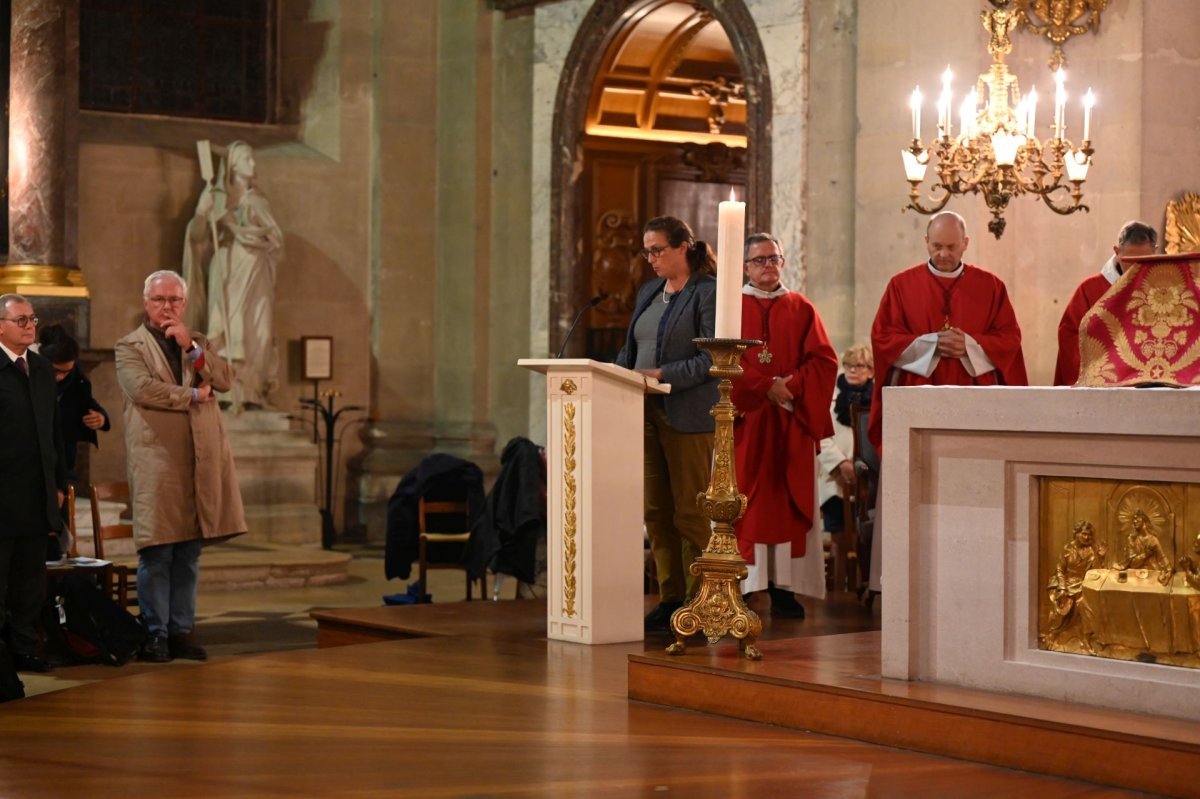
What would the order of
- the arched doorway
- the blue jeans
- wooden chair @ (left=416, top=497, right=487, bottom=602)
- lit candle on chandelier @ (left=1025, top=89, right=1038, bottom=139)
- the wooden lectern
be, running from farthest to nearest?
the arched doorway, wooden chair @ (left=416, top=497, right=487, bottom=602), lit candle on chandelier @ (left=1025, top=89, right=1038, bottom=139), the blue jeans, the wooden lectern

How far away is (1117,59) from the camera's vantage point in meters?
9.52

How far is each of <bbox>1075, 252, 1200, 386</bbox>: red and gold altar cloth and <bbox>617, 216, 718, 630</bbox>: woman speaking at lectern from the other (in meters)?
1.79

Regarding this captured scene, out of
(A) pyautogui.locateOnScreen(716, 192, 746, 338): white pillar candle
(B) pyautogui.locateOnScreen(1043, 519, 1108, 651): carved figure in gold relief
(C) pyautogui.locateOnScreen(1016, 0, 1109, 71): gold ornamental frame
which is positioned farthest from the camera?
(C) pyautogui.locateOnScreen(1016, 0, 1109, 71): gold ornamental frame

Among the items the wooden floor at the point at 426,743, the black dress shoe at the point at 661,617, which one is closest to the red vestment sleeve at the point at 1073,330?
the black dress shoe at the point at 661,617

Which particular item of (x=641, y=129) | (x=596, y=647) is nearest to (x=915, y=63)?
(x=641, y=129)

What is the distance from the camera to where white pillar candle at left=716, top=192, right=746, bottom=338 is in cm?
501

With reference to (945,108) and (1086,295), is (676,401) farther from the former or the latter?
(945,108)

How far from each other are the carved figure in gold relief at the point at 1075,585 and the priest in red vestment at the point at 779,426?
8.28 feet

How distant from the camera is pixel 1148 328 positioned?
15.8 feet

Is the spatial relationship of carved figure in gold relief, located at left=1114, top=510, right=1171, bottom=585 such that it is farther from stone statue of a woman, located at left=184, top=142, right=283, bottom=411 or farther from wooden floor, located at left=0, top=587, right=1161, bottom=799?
stone statue of a woman, located at left=184, top=142, right=283, bottom=411

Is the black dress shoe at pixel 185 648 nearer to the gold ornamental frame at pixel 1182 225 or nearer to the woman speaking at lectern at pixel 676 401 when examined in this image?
the woman speaking at lectern at pixel 676 401

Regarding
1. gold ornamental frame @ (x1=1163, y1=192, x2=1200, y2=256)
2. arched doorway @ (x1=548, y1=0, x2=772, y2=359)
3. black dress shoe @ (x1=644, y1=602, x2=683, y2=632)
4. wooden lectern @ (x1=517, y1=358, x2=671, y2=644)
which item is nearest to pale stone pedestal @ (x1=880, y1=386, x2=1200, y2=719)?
wooden lectern @ (x1=517, y1=358, x2=671, y2=644)

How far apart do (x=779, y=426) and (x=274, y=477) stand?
22.6 ft

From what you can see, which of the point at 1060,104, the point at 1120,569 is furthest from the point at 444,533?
the point at 1120,569
